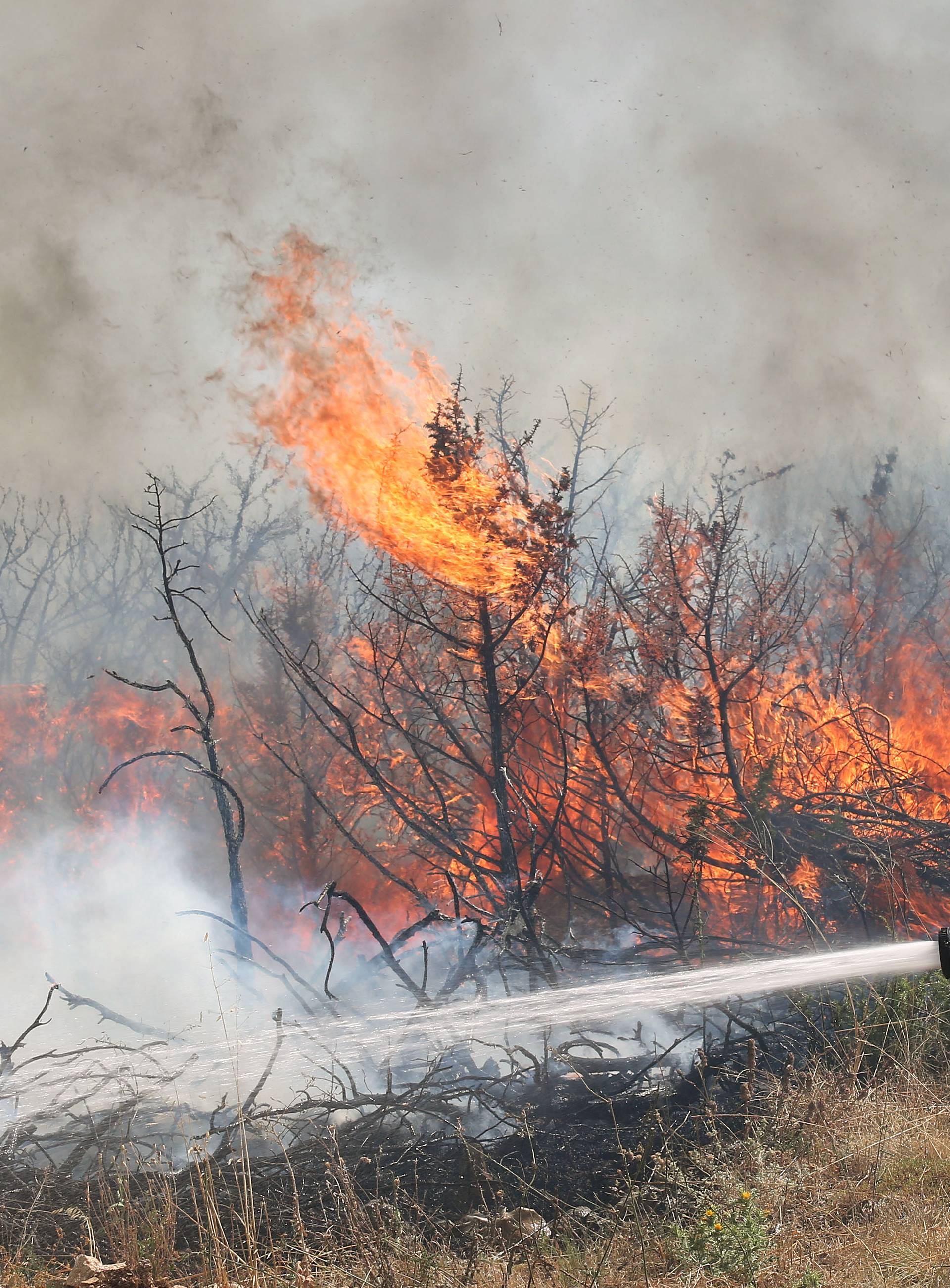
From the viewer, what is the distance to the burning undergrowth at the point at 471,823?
5863 mm

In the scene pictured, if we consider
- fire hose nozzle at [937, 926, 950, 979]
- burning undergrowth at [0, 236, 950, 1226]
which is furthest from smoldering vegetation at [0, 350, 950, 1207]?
fire hose nozzle at [937, 926, 950, 979]

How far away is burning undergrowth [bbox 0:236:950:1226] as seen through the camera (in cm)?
586

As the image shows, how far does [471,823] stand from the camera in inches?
540

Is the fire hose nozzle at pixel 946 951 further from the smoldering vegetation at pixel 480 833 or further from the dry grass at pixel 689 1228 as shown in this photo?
the smoldering vegetation at pixel 480 833

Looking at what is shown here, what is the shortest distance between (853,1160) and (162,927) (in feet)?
47.9

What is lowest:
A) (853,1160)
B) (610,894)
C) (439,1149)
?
(853,1160)

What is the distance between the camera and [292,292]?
9.27 m

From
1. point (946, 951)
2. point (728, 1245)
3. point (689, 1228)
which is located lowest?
point (689, 1228)

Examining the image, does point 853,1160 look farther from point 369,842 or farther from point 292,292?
point 369,842

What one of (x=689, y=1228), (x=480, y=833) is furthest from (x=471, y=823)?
(x=689, y=1228)

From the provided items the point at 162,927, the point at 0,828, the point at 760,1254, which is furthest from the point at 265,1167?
the point at 0,828

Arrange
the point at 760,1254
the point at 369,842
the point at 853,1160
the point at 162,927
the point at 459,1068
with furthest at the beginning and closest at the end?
the point at 369,842 → the point at 162,927 → the point at 459,1068 → the point at 853,1160 → the point at 760,1254

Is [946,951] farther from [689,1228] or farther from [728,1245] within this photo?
[689,1228]

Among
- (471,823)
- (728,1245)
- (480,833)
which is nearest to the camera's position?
(728,1245)
